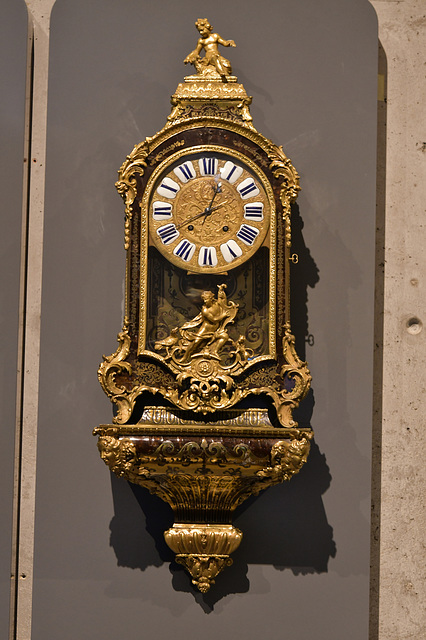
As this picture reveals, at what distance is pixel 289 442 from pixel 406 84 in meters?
1.72

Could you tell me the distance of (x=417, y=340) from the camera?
4.21 meters

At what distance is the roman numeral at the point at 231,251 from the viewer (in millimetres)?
3896

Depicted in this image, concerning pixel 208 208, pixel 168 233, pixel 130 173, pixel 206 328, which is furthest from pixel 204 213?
pixel 206 328

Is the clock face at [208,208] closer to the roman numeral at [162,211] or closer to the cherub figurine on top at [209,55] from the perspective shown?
the roman numeral at [162,211]

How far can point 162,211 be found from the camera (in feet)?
12.9

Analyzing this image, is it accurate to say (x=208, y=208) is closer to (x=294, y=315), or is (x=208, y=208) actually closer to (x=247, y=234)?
(x=247, y=234)

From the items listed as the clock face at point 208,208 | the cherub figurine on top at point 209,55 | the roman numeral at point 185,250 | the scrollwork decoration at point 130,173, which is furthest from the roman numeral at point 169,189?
the cherub figurine on top at point 209,55

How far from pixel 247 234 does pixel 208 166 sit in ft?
1.06

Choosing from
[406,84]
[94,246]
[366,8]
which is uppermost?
[366,8]

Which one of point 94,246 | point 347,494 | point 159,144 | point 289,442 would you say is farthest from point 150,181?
point 347,494

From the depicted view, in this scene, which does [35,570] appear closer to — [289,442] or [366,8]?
[289,442]

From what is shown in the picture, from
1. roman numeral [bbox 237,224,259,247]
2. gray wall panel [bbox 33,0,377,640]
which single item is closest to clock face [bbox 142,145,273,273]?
roman numeral [bbox 237,224,259,247]

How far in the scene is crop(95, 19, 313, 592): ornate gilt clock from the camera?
3.81 m

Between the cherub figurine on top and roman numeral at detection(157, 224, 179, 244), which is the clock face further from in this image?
the cherub figurine on top
